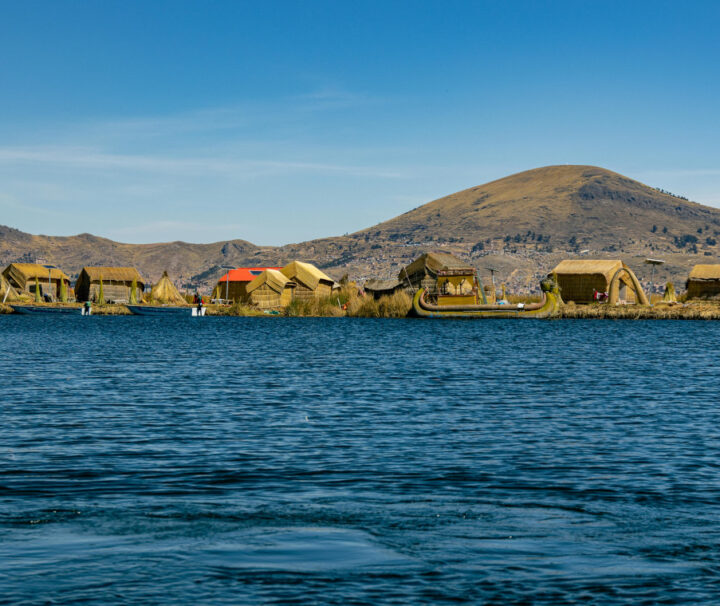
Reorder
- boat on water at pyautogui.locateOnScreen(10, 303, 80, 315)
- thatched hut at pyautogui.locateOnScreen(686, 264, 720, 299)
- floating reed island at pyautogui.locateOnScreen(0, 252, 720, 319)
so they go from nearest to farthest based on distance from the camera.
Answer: floating reed island at pyautogui.locateOnScreen(0, 252, 720, 319) → boat on water at pyautogui.locateOnScreen(10, 303, 80, 315) → thatched hut at pyautogui.locateOnScreen(686, 264, 720, 299)

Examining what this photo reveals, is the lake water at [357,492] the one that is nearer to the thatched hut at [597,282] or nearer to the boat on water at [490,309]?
the boat on water at [490,309]

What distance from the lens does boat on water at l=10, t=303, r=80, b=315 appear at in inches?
4141

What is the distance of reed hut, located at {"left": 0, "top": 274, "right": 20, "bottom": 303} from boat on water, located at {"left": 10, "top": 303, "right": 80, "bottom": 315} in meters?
10.1

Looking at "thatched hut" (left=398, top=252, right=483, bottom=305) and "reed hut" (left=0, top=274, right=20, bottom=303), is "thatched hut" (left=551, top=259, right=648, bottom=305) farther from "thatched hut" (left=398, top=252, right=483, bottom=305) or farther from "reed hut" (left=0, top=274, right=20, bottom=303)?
"reed hut" (left=0, top=274, right=20, bottom=303)

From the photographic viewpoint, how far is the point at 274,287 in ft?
349

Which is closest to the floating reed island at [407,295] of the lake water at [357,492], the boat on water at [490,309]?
the boat on water at [490,309]

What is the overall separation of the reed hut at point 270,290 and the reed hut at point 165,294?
592 inches

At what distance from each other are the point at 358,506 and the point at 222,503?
188 cm

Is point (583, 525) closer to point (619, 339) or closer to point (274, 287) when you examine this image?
point (619, 339)

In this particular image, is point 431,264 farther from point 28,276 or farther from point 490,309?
point 28,276

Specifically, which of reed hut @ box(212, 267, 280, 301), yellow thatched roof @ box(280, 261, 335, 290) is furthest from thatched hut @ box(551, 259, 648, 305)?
reed hut @ box(212, 267, 280, 301)

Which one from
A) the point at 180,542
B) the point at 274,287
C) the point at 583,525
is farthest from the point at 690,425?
the point at 274,287

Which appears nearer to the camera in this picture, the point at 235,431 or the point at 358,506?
the point at 358,506

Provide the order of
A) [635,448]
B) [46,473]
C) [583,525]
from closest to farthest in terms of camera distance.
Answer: [583,525] < [46,473] < [635,448]
